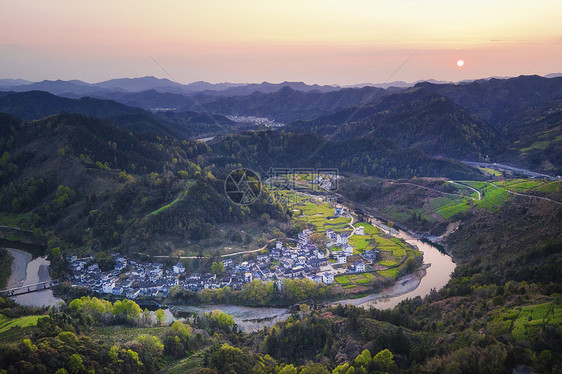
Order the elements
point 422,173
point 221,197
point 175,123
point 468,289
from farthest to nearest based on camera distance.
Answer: point 175,123 < point 422,173 < point 221,197 < point 468,289

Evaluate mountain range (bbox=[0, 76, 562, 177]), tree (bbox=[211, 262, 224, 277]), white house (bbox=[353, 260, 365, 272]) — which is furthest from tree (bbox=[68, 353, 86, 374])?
mountain range (bbox=[0, 76, 562, 177])

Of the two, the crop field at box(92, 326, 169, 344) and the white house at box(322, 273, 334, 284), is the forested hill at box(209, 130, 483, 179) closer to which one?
the white house at box(322, 273, 334, 284)

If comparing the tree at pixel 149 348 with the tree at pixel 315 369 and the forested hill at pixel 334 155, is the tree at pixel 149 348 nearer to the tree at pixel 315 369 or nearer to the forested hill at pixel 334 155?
the tree at pixel 315 369

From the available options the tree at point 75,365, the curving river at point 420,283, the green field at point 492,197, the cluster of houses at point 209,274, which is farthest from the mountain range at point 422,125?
the tree at point 75,365

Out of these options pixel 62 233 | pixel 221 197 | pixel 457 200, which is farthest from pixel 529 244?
pixel 62 233

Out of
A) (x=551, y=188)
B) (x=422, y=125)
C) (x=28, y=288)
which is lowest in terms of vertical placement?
(x=28, y=288)

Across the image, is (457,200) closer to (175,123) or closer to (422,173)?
(422,173)

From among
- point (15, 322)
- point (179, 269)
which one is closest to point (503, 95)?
point (179, 269)

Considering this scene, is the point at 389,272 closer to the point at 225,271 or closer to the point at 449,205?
the point at 225,271
